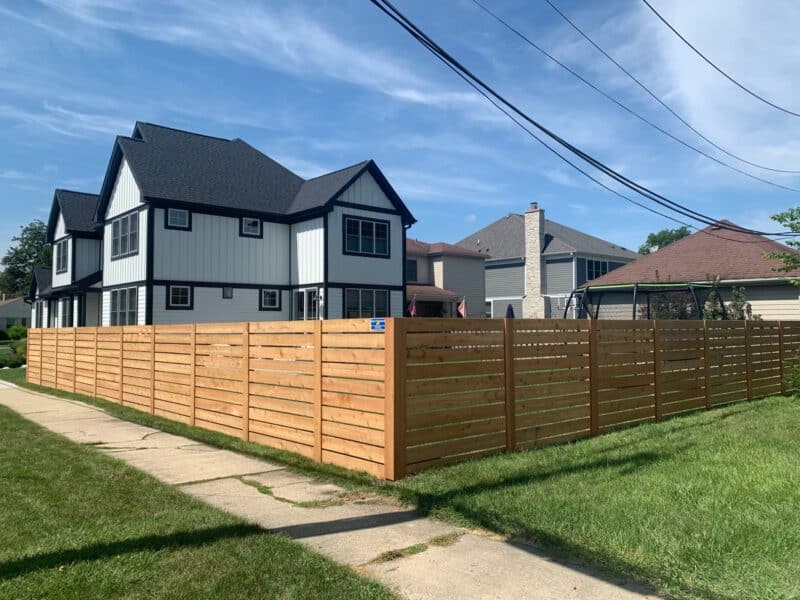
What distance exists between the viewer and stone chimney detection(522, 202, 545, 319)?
131ft

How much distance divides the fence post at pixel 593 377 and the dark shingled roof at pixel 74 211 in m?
23.8

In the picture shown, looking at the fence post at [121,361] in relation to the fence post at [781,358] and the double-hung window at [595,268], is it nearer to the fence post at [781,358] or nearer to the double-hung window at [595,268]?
the fence post at [781,358]

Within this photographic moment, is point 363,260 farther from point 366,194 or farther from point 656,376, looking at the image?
point 656,376

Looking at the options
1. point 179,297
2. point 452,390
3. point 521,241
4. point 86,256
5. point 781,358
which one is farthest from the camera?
point 521,241

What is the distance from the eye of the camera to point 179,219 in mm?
21703

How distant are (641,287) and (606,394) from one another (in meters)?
9.97

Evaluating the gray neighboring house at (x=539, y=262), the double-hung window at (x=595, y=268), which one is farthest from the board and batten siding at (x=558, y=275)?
the double-hung window at (x=595, y=268)

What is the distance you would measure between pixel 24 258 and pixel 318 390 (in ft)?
300

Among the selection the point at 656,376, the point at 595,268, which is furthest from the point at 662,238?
the point at 656,376

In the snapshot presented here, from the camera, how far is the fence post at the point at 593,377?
864 cm

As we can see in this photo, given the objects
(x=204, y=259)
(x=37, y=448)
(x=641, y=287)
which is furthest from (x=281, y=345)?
(x=204, y=259)

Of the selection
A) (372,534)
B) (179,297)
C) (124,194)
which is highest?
(124,194)

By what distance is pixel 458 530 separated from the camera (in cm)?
506

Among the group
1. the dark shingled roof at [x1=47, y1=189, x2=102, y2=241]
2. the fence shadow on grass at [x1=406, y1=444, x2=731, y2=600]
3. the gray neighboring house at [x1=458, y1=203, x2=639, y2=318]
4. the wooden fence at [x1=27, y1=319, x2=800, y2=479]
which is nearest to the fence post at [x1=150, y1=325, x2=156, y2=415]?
the wooden fence at [x1=27, y1=319, x2=800, y2=479]
